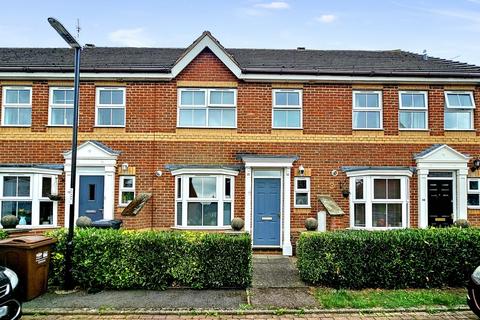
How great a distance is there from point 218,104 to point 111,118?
3624mm

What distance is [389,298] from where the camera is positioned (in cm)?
707

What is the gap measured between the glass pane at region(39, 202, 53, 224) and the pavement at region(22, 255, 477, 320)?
5.47m

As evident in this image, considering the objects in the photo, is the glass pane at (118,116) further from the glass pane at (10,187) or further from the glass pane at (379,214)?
the glass pane at (379,214)

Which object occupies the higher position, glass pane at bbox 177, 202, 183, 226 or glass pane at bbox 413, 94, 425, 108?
glass pane at bbox 413, 94, 425, 108

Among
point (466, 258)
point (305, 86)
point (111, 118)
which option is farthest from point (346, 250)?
point (111, 118)

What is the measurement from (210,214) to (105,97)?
5300 mm

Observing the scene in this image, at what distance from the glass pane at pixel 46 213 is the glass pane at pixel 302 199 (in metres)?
8.05

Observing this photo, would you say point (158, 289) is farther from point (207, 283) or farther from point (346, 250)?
point (346, 250)

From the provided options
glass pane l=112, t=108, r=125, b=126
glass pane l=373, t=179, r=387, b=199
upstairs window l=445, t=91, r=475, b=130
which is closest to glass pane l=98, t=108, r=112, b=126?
glass pane l=112, t=108, r=125, b=126

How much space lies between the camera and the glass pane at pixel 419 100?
12734mm

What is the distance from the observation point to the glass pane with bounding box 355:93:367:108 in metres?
12.7

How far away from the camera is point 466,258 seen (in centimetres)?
776

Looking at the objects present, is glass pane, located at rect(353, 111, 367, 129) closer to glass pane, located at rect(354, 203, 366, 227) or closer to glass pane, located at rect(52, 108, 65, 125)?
glass pane, located at rect(354, 203, 366, 227)

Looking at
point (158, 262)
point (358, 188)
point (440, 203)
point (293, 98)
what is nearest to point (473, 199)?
point (440, 203)
